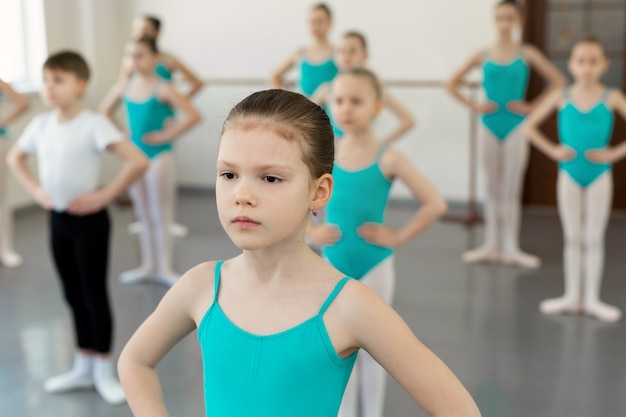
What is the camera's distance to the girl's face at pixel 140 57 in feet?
15.9

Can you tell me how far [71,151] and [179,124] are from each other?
163 cm

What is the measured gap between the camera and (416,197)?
301 centimetres

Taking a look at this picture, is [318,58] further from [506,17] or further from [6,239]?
[6,239]

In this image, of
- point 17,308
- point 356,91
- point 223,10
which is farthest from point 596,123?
point 223,10

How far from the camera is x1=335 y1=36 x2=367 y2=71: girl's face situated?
17.1ft

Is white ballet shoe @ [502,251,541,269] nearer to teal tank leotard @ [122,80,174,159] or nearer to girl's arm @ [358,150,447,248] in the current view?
teal tank leotard @ [122,80,174,159]

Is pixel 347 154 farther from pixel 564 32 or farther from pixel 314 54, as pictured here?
pixel 564 32

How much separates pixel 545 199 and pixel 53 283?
13.4 ft

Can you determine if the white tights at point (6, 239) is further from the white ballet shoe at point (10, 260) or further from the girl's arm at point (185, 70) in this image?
the girl's arm at point (185, 70)

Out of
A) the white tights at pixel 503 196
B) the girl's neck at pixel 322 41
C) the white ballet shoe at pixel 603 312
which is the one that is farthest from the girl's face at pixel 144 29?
the white ballet shoe at pixel 603 312

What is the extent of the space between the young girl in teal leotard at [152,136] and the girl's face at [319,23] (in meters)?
1.22

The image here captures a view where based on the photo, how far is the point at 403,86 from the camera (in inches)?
274

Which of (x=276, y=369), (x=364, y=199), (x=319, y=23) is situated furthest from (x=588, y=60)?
(x=276, y=369)

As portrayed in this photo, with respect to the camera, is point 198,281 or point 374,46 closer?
point 198,281
